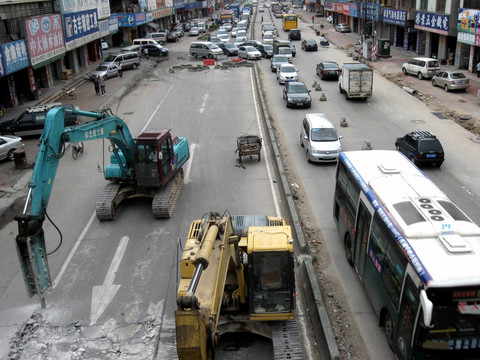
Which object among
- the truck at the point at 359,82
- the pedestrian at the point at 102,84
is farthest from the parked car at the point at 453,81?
the pedestrian at the point at 102,84

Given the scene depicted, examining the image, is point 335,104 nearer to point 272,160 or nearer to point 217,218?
point 272,160

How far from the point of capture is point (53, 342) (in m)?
11.6

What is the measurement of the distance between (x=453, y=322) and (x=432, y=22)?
148 ft

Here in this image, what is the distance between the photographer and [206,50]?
5641 centimetres

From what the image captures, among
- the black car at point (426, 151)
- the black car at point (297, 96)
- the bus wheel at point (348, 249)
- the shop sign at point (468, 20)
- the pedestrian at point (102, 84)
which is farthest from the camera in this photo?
the pedestrian at point (102, 84)

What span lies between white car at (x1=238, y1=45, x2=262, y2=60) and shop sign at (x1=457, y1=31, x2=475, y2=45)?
20.9m

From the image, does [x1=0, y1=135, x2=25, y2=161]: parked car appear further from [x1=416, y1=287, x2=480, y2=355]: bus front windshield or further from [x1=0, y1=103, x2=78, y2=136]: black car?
[x1=416, y1=287, x2=480, y2=355]: bus front windshield

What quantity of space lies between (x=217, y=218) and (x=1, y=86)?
96.7 ft

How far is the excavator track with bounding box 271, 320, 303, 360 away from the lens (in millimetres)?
10203

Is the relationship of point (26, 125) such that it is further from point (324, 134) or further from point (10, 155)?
point (324, 134)

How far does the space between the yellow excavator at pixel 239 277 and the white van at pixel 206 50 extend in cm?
4657

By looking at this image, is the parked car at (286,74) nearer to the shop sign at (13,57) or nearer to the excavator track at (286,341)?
the shop sign at (13,57)

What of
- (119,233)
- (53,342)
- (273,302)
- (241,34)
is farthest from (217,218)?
(241,34)

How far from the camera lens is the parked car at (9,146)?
24.6 m
